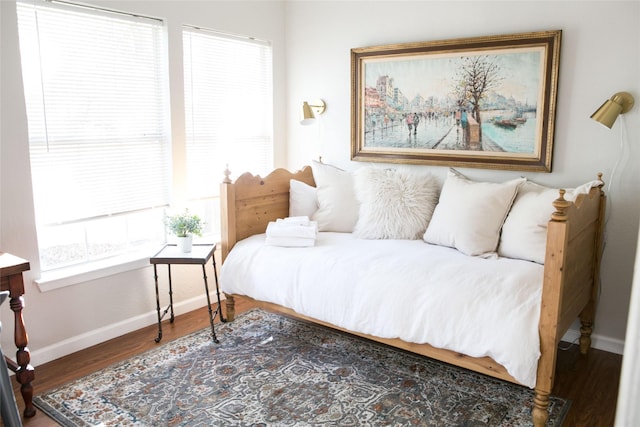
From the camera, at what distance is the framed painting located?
3.13 m

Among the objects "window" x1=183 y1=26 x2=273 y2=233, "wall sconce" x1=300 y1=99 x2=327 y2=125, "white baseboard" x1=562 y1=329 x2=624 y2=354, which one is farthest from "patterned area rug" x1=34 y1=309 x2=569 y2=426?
"wall sconce" x1=300 y1=99 x2=327 y2=125

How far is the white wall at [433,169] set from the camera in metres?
2.74

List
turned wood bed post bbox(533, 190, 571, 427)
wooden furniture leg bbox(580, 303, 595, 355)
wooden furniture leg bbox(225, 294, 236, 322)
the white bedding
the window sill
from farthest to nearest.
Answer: wooden furniture leg bbox(225, 294, 236, 322) < wooden furniture leg bbox(580, 303, 595, 355) < the window sill < the white bedding < turned wood bed post bbox(533, 190, 571, 427)

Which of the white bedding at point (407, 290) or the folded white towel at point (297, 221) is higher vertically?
the folded white towel at point (297, 221)

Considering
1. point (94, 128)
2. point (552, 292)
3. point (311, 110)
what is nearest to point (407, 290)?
point (552, 292)

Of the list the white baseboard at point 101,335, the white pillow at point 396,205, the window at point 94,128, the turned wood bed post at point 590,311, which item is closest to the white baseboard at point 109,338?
the white baseboard at point 101,335

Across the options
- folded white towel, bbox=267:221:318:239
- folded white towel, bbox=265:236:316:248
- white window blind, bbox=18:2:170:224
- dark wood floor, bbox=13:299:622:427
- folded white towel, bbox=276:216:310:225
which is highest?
white window blind, bbox=18:2:170:224

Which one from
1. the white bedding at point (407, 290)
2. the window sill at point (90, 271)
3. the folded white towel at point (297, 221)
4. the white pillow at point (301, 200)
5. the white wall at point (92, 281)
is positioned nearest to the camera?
the white bedding at point (407, 290)

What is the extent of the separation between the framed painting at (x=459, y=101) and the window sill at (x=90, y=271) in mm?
1772

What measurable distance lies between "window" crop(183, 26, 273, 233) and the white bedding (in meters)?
0.76

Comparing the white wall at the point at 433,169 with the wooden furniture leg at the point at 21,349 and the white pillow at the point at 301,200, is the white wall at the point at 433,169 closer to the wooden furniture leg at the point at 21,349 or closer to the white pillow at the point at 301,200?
the wooden furniture leg at the point at 21,349

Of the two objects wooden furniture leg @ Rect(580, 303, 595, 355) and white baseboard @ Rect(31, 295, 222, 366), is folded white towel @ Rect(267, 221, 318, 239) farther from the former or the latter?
wooden furniture leg @ Rect(580, 303, 595, 355)

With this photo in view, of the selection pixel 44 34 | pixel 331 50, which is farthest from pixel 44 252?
pixel 331 50

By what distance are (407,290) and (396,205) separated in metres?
0.88
